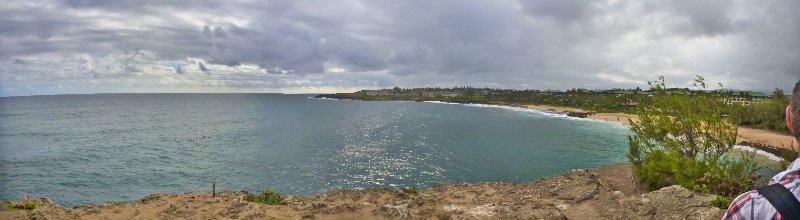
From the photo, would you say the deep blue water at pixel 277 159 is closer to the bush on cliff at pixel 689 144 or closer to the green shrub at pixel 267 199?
the green shrub at pixel 267 199

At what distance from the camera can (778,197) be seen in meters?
3.42

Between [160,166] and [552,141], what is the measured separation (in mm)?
61590

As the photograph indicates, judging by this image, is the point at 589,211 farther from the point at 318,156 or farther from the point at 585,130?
the point at 585,130

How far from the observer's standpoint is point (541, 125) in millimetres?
105625

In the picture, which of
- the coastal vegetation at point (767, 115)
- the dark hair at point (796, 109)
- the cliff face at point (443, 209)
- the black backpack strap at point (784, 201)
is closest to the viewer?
the black backpack strap at point (784, 201)

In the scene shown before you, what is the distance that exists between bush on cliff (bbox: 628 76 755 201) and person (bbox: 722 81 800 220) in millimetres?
24271

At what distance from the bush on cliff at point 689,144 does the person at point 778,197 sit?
79.6 ft

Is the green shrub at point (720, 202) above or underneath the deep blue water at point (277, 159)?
above

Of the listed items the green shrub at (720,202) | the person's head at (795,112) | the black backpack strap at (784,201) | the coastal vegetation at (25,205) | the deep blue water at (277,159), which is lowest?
the deep blue water at (277,159)

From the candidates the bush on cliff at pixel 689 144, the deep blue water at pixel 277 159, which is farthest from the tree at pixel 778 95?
the bush on cliff at pixel 689 144

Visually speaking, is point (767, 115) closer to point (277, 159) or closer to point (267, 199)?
point (277, 159)

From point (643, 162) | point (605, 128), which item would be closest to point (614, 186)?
point (643, 162)

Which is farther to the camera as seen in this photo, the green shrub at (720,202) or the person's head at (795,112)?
the green shrub at (720,202)

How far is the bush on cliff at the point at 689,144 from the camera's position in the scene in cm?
2514
